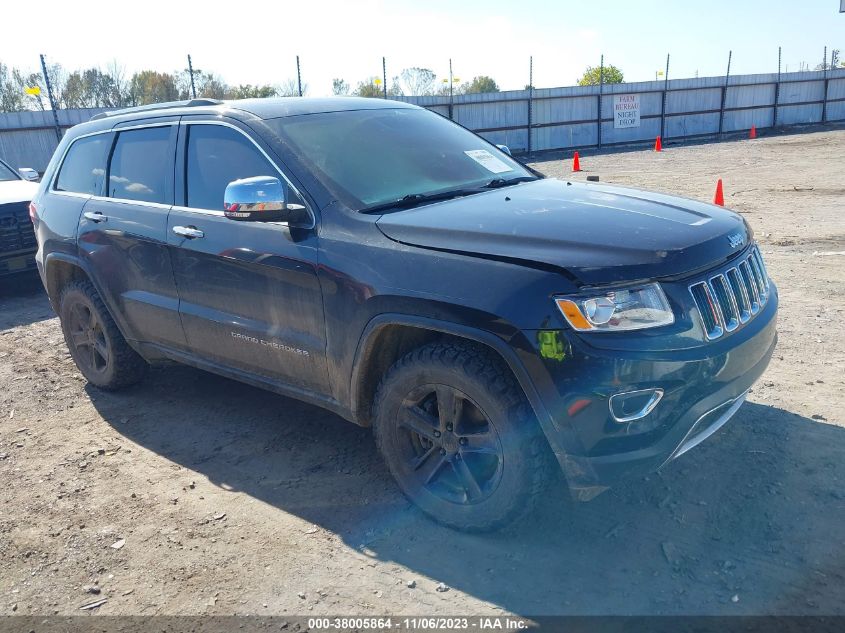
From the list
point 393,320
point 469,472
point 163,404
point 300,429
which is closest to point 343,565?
point 469,472

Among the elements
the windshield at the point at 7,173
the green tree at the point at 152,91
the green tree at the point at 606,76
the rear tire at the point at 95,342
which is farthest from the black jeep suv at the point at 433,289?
the green tree at the point at 606,76

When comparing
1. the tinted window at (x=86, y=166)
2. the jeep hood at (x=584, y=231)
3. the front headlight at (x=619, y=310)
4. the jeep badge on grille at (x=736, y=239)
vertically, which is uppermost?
the tinted window at (x=86, y=166)

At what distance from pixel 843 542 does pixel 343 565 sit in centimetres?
206

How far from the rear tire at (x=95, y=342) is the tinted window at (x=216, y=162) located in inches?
53.5

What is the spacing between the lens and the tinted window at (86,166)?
494 centimetres

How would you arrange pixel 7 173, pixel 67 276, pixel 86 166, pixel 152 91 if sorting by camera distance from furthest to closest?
pixel 152 91 → pixel 7 173 → pixel 67 276 → pixel 86 166

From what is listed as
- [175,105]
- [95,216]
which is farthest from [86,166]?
[175,105]

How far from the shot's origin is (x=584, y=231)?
3.04m

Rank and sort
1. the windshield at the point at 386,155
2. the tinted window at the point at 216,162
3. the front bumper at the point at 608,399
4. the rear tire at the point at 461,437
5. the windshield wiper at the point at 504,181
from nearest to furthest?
1. the front bumper at the point at 608,399
2. the rear tire at the point at 461,437
3. the windshield at the point at 386,155
4. the tinted window at the point at 216,162
5. the windshield wiper at the point at 504,181

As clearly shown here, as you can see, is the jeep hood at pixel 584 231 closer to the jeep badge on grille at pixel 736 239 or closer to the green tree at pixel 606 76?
the jeep badge on grille at pixel 736 239

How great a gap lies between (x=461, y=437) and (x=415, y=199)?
1.20m

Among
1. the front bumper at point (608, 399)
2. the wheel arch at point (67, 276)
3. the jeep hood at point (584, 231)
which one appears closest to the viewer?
the front bumper at point (608, 399)

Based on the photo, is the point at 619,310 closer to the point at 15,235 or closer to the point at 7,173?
the point at 15,235

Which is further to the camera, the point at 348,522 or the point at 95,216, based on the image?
the point at 95,216
